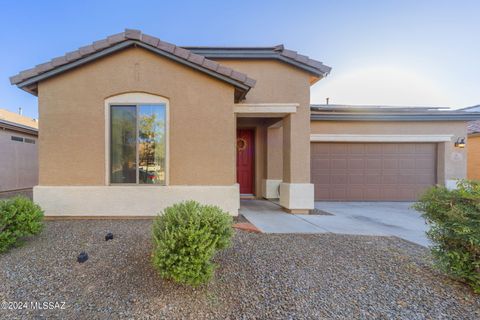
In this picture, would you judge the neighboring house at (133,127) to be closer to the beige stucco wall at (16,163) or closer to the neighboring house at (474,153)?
the beige stucco wall at (16,163)

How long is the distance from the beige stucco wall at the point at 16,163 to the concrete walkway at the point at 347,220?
11612 millimetres

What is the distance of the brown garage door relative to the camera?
8867 mm

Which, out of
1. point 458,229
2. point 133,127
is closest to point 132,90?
point 133,127

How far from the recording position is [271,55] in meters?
6.88

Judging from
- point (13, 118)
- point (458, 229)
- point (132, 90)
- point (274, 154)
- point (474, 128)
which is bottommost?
point (458, 229)

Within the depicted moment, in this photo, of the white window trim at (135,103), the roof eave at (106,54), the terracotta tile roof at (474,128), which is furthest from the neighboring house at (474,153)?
the white window trim at (135,103)

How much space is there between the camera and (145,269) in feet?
10.3

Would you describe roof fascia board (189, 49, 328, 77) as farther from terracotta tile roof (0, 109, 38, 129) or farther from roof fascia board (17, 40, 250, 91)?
terracotta tile roof (0, 109, 38, 129)

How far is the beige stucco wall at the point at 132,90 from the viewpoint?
5457 mm

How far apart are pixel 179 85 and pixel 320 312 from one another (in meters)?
5.35

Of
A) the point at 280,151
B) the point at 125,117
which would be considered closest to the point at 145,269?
the point at 125,117

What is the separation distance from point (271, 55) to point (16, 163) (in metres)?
13.3

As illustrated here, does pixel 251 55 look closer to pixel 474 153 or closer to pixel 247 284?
pixel 247 284

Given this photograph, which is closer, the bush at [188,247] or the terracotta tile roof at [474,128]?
the bush at [188,247]
